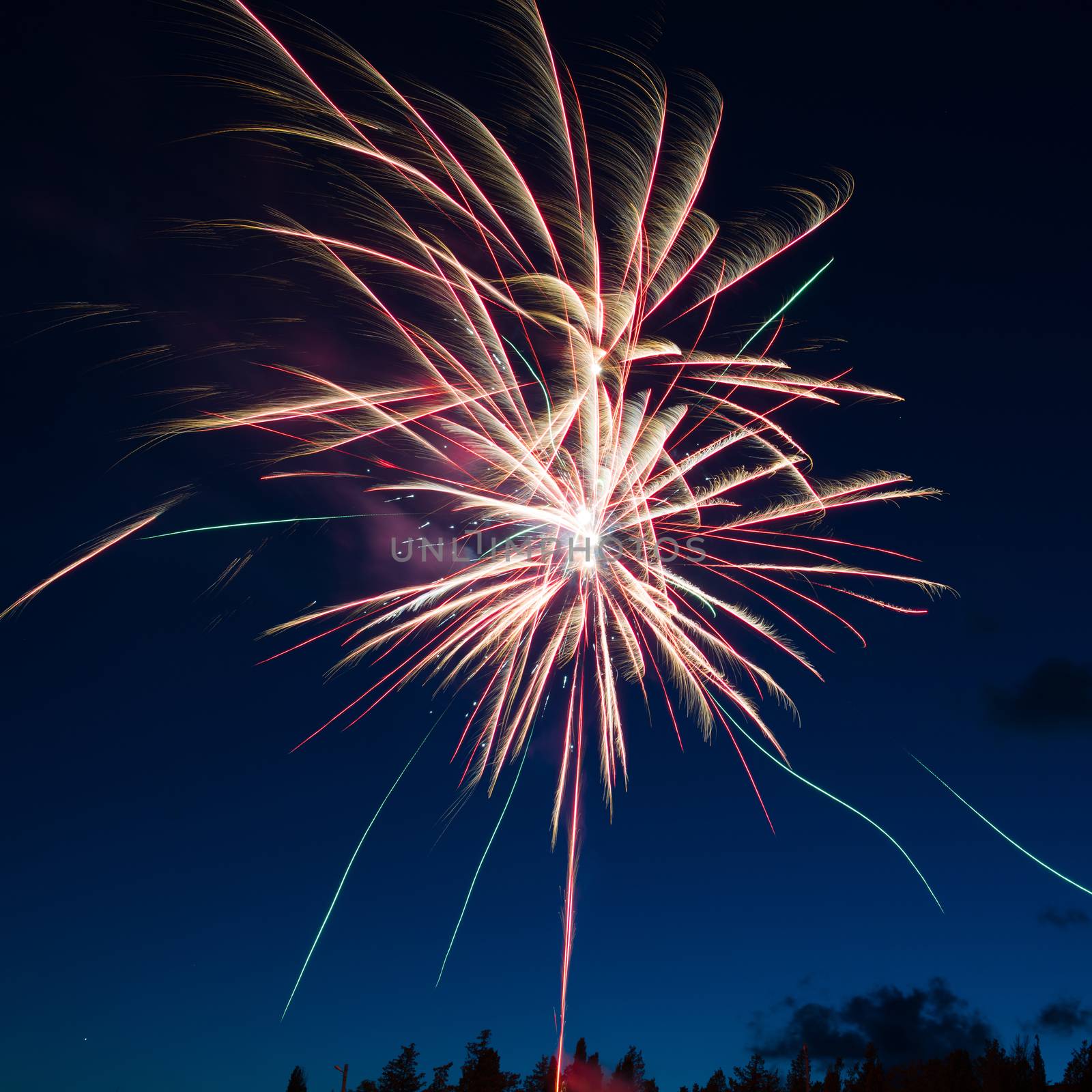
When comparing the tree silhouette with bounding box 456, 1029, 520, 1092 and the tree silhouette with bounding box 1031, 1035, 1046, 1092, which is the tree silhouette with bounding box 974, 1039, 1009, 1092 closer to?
the tree silhouette with bounding box 1031, 1035, 1046, 1092

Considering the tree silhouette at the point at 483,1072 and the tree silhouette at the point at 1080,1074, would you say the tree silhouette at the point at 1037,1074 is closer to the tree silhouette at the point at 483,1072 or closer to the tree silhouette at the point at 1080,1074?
the tree silhouette at the point at 1080,1074

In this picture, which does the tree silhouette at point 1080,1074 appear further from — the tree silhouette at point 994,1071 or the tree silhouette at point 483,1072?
the tree silhouette at point 483,1072

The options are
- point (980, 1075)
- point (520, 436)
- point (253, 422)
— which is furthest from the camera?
point (980, 1075)

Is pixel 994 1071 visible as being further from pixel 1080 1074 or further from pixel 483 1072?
pixel 483 1072

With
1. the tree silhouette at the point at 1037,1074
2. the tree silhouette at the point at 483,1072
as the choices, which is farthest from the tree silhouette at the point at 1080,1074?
the tree silhouette at the point at 483,1072

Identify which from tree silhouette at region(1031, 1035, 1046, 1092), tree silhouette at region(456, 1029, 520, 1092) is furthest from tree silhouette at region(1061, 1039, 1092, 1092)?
tree silhouette at region(456, 1029, 520, 1092)

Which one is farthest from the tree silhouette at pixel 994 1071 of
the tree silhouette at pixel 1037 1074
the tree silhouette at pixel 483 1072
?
the tree silhouette at pixel 483 1072

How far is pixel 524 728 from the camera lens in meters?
15.9

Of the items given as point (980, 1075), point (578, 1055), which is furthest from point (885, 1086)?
point (578, 1055)

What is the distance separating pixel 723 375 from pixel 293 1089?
41.8m

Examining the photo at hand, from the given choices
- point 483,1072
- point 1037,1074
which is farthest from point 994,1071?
point 483,1072

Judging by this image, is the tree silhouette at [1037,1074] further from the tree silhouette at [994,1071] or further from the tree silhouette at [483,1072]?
the tree silhouette at [483,1072]

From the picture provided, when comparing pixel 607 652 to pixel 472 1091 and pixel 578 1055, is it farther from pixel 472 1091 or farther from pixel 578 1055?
pixel 578 1055

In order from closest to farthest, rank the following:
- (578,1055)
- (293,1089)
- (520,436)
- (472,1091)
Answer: (520,436) → (472,1091) → (293,1089) → (578,1055)
